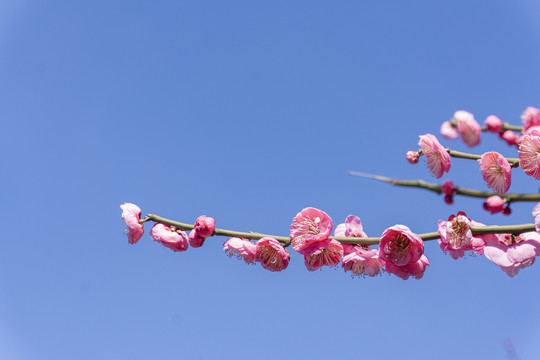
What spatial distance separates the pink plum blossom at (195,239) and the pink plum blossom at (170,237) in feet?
0.32

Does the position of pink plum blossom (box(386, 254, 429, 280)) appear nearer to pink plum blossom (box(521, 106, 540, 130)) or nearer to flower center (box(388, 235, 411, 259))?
flower center (box(388, 235, 411, 259))

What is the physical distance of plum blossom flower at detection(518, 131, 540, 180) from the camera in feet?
8.70

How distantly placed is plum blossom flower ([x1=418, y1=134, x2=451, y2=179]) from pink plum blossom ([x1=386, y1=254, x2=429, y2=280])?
0.54 meters

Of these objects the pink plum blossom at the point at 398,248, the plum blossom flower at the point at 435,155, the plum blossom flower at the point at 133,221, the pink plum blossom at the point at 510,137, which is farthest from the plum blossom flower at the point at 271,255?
the pink plum blossom at the point at 510,137

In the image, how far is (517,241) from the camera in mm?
2889

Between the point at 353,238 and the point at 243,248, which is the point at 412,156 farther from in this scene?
the point at 243,248

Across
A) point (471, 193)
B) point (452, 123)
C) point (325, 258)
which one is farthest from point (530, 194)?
point (325, 258)

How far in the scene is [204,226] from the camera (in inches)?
126

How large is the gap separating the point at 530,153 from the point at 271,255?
1.64 m

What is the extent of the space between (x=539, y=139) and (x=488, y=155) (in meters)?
0.27

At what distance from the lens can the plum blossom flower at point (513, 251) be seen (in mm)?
2805

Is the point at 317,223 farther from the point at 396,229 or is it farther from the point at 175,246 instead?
the point at 175,246

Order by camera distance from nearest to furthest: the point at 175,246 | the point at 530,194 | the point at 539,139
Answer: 1. the point at 530,194
2. the point at 539,139
3. the point at 175,246

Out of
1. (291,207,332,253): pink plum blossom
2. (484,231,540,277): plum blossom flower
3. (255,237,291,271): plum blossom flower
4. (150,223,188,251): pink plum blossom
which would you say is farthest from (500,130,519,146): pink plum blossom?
(150,223,188,251): pink plum blossom
